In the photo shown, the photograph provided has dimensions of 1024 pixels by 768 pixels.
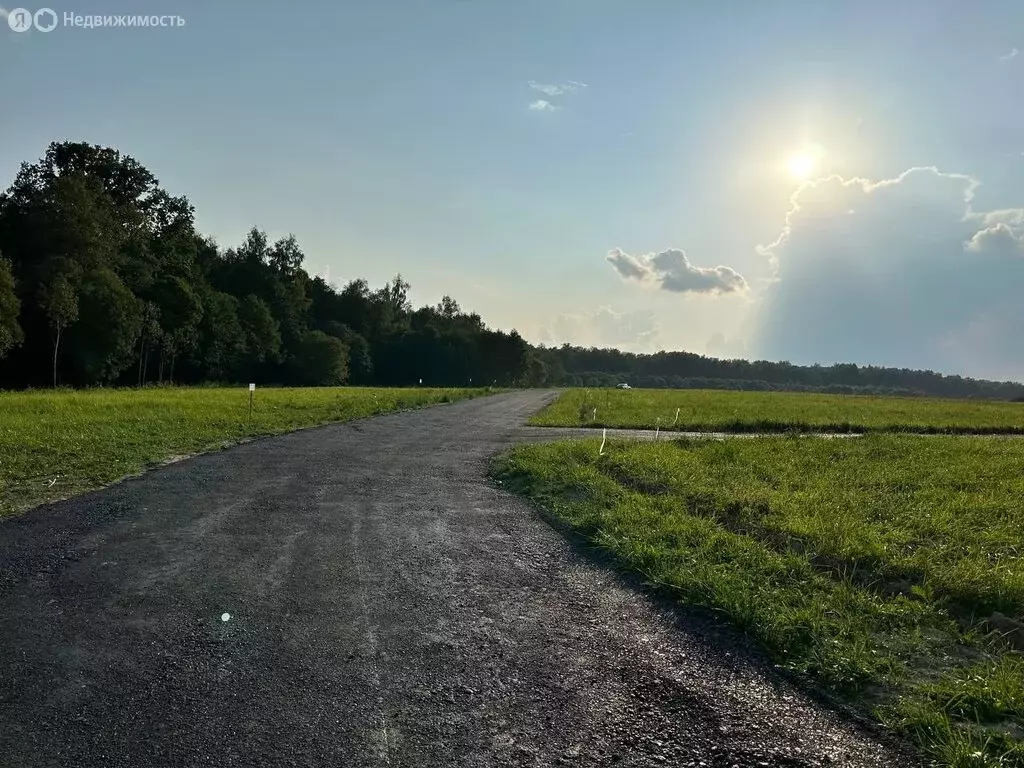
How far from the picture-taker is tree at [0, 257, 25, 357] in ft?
119

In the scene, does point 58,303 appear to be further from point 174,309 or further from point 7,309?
point 174,309

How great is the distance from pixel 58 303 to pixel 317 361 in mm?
43945

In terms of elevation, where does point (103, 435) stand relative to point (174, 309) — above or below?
below

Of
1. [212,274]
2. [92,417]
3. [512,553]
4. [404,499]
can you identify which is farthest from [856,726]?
[212,274]

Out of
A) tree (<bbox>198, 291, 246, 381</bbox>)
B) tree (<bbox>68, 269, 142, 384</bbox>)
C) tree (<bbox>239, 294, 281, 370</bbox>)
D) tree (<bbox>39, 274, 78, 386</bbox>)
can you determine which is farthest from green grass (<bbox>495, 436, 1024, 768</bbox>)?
tree (<bbox>239, 294, 281, 370</bbox>)

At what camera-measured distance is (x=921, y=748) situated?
11.6ft

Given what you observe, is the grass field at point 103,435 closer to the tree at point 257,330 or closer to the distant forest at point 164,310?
the distant forest at point 164,310

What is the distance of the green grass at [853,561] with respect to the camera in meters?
4.12

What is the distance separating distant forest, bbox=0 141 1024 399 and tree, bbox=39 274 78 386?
0.09 m

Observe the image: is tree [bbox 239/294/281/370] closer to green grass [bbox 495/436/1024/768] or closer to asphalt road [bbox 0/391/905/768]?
green grass [bbox 495/436/1024/768]

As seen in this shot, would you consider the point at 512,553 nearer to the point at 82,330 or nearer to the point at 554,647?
the point at 554,647

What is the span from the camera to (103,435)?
15.9 metres

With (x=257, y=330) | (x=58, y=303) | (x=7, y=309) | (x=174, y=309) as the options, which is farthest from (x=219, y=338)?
(x=7, y=309)

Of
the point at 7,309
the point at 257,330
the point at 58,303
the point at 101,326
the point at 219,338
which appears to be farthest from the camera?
the point at 257,330
